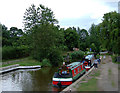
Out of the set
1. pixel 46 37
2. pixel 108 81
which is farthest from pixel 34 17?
Answer: pixel 108 81

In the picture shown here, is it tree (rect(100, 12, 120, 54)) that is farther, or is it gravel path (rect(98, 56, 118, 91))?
tree (rect(100, 12, 120, 54))

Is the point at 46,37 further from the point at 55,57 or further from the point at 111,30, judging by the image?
the point at 111,30

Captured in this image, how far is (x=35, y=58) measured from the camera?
4100cm

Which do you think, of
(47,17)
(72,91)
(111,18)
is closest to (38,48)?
(47,17)

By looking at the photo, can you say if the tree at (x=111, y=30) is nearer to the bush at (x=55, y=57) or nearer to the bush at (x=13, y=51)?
the bush at (x=55, y=57)

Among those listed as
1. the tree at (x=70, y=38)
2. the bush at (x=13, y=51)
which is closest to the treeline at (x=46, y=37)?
the bush at (x=13, y=51)

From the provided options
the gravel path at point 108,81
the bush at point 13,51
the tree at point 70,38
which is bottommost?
the gravel path at point 108,81

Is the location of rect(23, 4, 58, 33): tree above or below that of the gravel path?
above

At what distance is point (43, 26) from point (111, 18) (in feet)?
50.2

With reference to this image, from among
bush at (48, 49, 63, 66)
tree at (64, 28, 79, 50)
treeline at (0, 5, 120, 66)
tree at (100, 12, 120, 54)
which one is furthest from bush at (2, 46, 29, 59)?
tree at (64, 28, 79, 50)

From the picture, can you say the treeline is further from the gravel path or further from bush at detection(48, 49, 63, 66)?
the gravel path

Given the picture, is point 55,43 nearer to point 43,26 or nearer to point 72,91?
point 43,26

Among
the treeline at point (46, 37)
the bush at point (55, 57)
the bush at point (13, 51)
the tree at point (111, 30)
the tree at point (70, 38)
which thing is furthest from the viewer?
the tree at point (70, 38)

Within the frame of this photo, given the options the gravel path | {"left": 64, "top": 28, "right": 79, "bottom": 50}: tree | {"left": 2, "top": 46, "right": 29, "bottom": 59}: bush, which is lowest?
the gravel path
